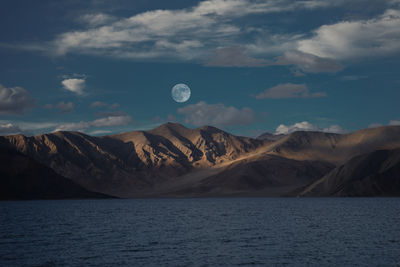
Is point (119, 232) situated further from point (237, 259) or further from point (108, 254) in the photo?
point (237, 259)

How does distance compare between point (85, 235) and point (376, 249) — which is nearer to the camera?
point (376, 249)

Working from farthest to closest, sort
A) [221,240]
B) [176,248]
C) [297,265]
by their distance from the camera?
[221,240]
[176,248]
[297,265]

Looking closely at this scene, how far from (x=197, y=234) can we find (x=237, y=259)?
77.8 feet

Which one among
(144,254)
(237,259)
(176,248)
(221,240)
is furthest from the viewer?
(221,240)

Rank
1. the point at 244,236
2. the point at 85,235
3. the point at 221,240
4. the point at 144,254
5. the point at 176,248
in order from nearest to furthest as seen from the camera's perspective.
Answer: the point at 144,254
the point at 176,248
the point at 221,240
the point at 244,236
the point at 85,235

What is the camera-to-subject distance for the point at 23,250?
54000 millimetres

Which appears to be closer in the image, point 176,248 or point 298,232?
point 176,248

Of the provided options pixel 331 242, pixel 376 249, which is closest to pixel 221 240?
pixel 331 242

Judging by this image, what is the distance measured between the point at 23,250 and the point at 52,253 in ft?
15.0

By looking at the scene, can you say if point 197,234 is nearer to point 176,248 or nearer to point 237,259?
point 176,248

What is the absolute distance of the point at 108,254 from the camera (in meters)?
50.9

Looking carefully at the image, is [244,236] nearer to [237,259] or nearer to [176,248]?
[176,248]

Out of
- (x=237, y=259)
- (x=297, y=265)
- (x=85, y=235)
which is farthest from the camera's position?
(x=85, y=235)

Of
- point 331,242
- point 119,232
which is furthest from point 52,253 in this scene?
point 331,242
